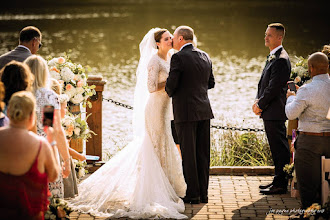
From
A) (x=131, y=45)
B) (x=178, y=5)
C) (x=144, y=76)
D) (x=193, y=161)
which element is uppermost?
(x=178, y=5)

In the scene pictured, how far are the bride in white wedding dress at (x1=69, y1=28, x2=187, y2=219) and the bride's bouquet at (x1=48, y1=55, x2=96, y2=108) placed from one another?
815mm

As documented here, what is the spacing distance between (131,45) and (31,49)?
18.4 m

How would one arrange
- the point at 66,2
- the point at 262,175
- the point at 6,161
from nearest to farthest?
the point at 6,161 < the point at 262,175 < the point at 66,2

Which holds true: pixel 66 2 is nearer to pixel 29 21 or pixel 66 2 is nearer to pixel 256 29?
pixel 29 21

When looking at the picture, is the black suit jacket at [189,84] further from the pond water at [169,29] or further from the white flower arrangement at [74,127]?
the pond water at [169,29]

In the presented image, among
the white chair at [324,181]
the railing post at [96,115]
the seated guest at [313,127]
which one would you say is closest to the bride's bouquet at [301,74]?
the seated guest at [313,127]

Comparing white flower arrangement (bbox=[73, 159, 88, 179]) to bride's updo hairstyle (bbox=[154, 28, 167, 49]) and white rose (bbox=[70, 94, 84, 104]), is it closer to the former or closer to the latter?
white rose (bbox=[70, 94, 84, 104])

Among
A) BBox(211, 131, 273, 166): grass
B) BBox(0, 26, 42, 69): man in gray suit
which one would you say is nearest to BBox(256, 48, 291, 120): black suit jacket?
BBox(211, 131, 273, 166): grass

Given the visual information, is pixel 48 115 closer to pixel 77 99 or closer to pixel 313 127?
pixel 313 127

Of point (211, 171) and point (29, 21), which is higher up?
point (29, 21)

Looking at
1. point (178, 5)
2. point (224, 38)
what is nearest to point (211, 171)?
point (224, 38)

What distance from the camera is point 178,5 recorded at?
4075cm

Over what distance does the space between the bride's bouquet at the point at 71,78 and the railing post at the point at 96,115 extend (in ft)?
1.55

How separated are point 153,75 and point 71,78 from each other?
125 centimetres
